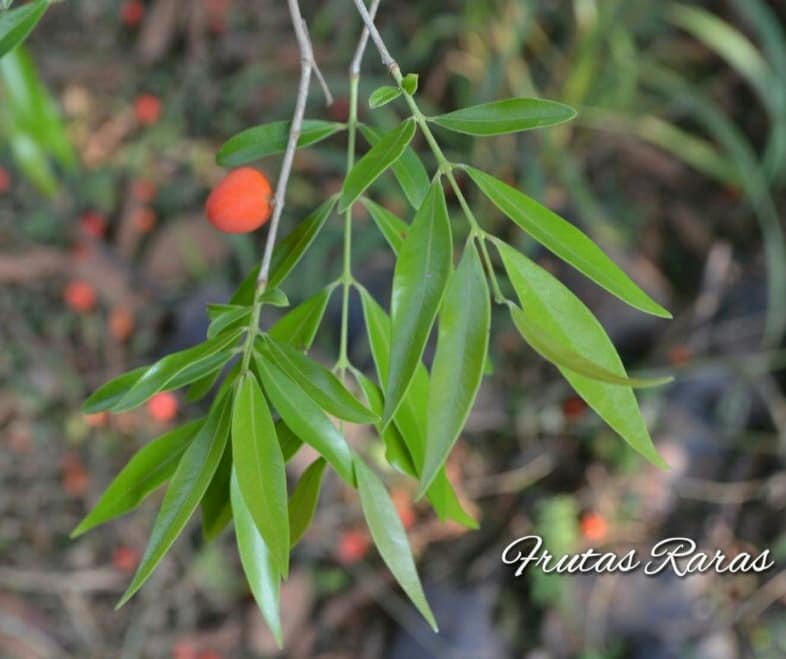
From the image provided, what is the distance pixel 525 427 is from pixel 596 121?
586mm

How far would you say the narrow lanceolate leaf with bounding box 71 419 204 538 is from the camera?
587 millimetres

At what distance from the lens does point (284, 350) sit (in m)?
0.54

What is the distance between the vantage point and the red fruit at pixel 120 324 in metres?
1.72

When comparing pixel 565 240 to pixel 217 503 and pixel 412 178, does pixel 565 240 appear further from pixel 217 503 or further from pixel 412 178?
pixel 217 503

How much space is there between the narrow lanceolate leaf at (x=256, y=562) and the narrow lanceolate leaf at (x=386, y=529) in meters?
0.06

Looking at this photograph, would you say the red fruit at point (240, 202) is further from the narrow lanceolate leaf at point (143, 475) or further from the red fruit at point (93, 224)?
the red fruit at point (93, 224)

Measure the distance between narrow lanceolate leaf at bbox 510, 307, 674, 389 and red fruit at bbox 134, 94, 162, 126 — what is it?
1520 millimetres

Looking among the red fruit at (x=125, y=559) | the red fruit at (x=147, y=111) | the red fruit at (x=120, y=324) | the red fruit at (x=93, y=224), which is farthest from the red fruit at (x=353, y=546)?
the red fruit at (x=147, y=111)

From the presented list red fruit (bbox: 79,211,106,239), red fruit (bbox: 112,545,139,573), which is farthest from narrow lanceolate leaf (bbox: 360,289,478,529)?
red fruit (bbox: 79,211,106,239)

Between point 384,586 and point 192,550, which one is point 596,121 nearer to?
point 384,586

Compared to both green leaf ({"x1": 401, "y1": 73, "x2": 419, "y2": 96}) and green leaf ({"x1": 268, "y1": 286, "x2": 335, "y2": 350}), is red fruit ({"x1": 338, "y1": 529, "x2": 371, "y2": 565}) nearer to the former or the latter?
green leaf ({"x1": 268, "y1": 286, "x2": 335, "y2": 350})

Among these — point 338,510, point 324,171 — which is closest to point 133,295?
point 324,171

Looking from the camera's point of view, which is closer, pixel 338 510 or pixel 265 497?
pixel 265 497

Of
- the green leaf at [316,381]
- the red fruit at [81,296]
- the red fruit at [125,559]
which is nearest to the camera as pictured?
the green leaf at [316,381]
